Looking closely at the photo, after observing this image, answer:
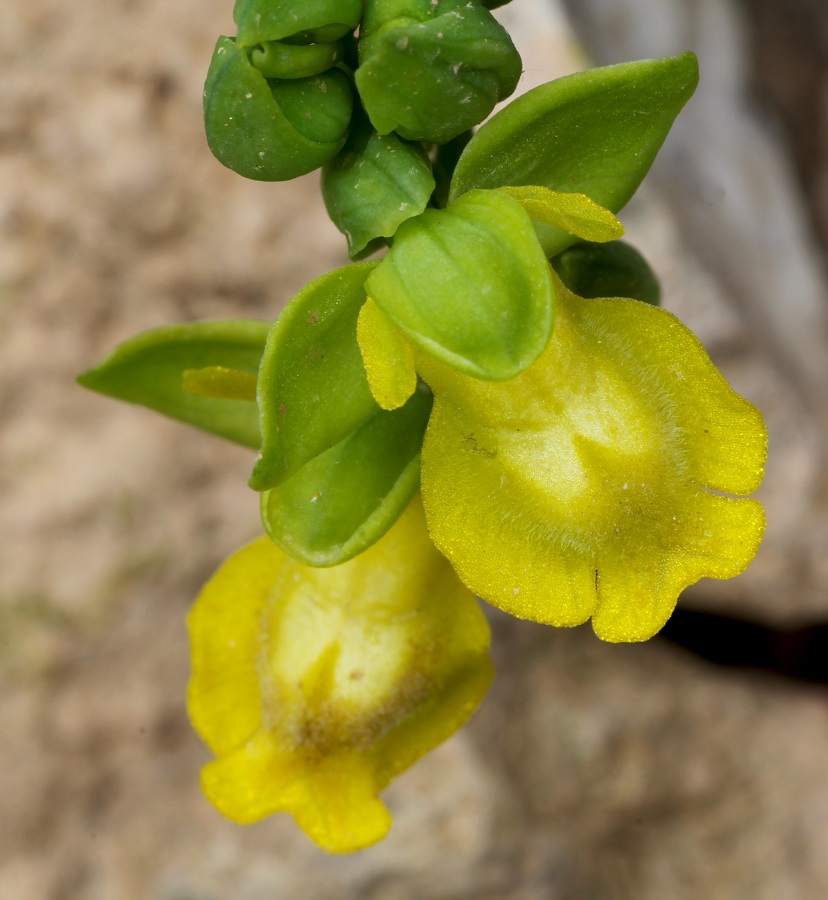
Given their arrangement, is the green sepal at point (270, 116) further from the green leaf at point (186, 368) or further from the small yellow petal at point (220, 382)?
the green leaf at point (186, 368)

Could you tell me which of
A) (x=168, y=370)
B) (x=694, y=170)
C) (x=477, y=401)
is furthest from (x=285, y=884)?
(x=694, y=170)

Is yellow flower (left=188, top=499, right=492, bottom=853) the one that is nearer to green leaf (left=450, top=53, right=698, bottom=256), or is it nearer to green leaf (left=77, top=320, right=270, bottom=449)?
green leaf (left=77, top=320, right=270, bottom=449)

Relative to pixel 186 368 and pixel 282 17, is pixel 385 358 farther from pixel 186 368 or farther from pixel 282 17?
pixel 186 368

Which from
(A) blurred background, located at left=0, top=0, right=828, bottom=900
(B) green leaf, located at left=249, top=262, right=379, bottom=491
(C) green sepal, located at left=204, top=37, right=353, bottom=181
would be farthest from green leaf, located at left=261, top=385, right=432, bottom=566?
(A) blurred background, located at left=0, top=0, right=828, bottom=900

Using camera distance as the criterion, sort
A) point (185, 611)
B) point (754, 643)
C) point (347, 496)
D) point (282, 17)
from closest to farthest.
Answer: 1. point (282, 17)
2. point (347, 496)
3. point (185, 611)
4. point (754, 643)

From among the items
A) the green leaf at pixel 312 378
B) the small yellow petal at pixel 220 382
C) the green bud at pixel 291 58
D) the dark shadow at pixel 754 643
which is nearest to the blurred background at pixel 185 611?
the dark shadow at pixel 754 643

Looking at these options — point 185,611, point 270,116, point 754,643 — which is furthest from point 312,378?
point 754,643
